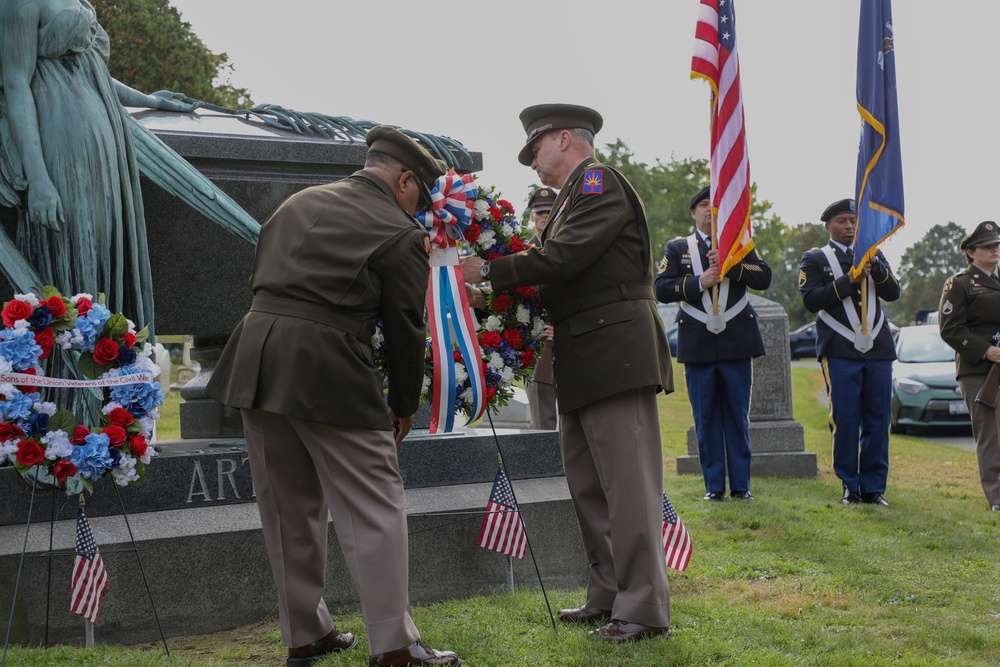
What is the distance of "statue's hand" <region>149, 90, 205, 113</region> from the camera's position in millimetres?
6502

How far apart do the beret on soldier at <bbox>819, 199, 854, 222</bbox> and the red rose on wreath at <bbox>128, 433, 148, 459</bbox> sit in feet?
20.1

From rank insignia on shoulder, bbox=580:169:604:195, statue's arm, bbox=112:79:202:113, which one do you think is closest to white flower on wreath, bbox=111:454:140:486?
rank insignia on shoulder, bbox=580:169:604:195

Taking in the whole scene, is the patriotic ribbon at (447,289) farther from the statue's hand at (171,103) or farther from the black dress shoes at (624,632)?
the statue's hand at (171,103)

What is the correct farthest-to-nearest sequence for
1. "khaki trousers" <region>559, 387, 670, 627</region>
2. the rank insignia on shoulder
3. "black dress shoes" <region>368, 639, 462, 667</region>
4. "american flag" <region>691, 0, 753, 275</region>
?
"american flag" <region>691, 0, 753, 275</region>
the rank insignia on shoulder
"khaki trousers" <region>559, 387, 670, 627</region>
"black dress shoes" <region>368, 639, 462, 667</region>

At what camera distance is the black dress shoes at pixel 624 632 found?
A: 173 inches

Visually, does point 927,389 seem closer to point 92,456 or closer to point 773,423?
point 773,423

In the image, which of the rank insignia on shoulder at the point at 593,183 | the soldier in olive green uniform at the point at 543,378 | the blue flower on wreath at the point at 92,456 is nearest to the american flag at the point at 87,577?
the blue flower on wreath at the point at 92,456

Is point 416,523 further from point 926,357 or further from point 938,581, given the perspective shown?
point 926,357

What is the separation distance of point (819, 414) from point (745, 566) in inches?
574

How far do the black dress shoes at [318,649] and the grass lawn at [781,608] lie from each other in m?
0.08

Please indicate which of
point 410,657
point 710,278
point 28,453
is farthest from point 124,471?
point 710,278

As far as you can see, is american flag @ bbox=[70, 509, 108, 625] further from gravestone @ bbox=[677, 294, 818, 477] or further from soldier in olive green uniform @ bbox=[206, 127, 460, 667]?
gravestone @ bbox=[677, 294, 818, 477]

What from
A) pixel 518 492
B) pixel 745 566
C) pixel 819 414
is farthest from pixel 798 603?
pixel 819 414

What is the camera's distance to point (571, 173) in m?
4.84
